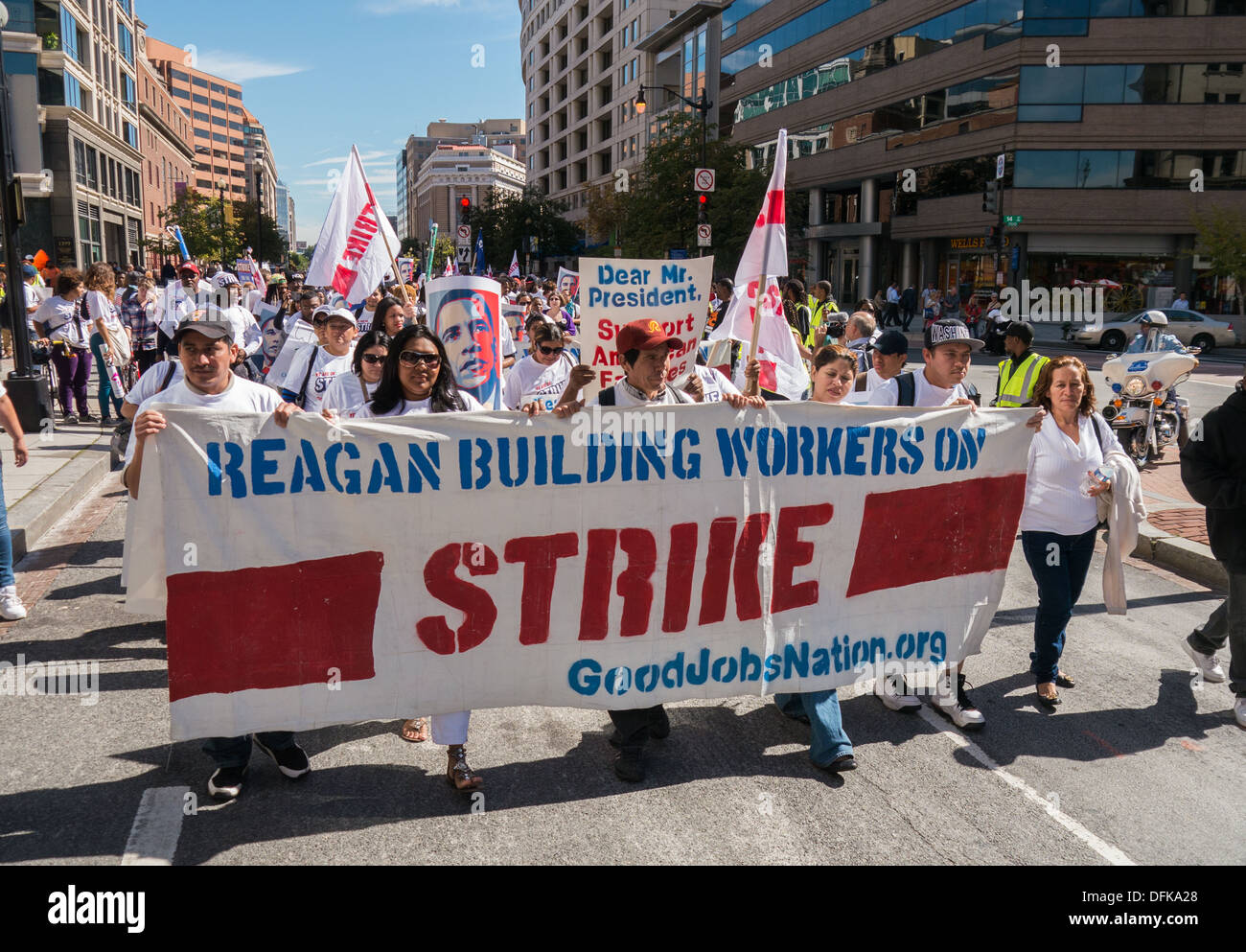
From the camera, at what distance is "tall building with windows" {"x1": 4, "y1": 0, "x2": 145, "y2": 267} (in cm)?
4712

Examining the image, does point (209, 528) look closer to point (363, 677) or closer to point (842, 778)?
point (363, 677)

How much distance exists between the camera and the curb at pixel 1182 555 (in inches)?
288

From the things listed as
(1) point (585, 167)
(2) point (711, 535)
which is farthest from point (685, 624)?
(1) point (585, 167)

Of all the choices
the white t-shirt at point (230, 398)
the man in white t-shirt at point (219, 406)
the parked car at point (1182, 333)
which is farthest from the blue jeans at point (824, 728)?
the parked car at point (1182, 333)

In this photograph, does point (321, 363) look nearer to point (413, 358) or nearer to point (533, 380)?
point (533, 380)

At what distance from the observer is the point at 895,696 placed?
5.07 m

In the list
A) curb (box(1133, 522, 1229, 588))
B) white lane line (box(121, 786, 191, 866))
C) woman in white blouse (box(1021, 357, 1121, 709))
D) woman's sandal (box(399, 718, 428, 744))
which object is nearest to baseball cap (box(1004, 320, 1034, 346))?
curb (box(1133, 522, 1229, 588))

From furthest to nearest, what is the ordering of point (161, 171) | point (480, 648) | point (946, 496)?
1. point (161, 171)
2. point (946, 496)
3. point (480, 648)

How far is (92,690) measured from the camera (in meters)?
5.06

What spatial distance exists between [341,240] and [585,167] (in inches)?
3505

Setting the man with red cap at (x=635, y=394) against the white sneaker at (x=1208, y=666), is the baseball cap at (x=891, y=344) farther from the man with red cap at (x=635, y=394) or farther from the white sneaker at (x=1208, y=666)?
the white sneaker at (x=1208, y=666)

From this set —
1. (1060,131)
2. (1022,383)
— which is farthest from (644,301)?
(1060,131)

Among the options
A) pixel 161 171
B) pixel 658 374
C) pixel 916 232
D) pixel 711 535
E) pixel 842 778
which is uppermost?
pixel 161 171

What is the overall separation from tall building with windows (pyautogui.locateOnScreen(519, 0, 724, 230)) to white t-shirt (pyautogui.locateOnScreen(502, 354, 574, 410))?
52926mm
